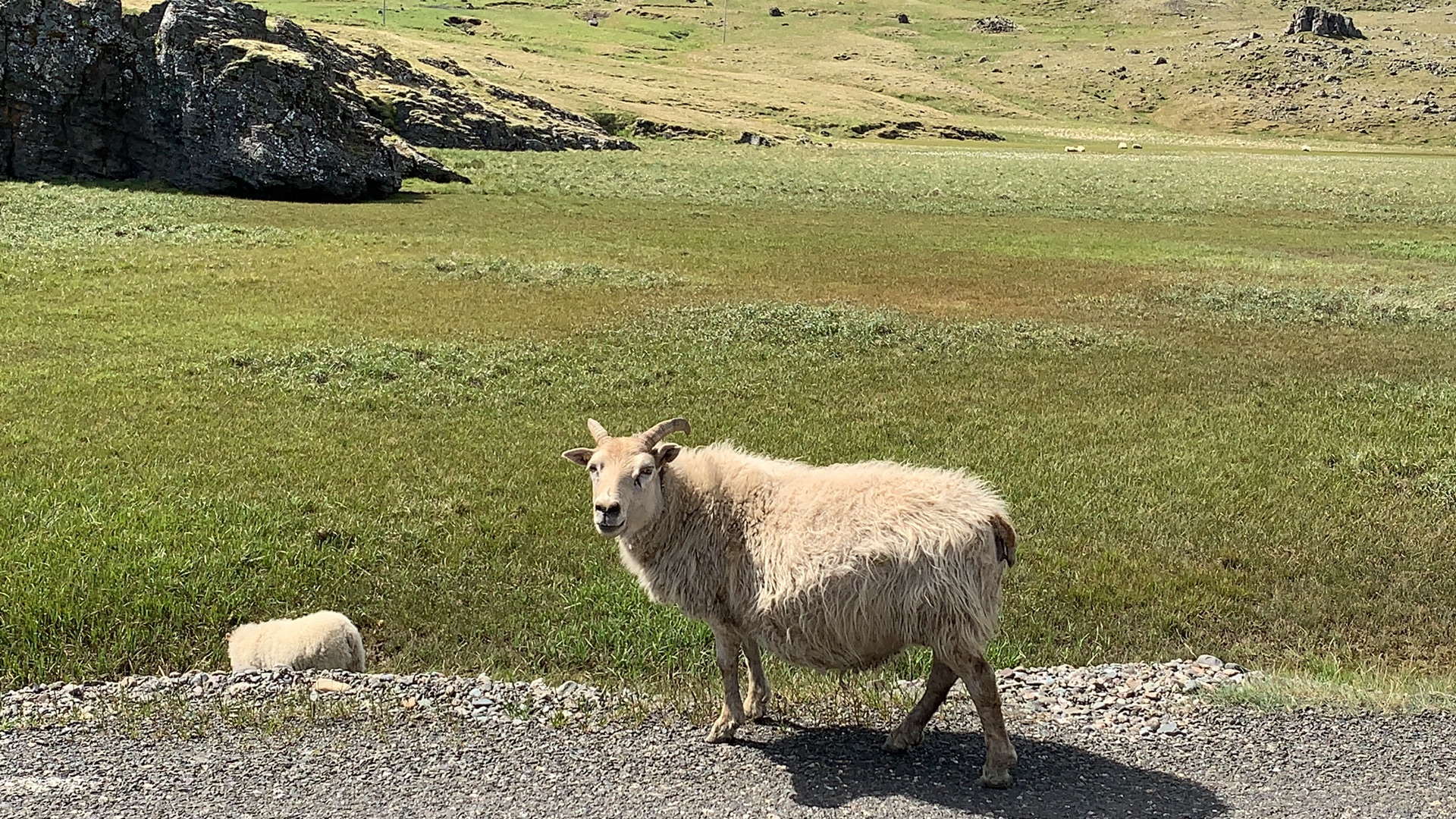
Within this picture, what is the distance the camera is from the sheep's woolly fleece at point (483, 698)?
26.2 feet

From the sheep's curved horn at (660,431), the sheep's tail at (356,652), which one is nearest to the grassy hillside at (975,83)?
the sheep's tail at (356,652)

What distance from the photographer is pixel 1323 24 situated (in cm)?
18988

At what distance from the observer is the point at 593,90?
105812mm

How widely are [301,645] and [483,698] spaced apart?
1820 millimetres

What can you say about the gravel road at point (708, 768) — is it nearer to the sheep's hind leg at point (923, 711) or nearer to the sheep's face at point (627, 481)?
the sheep's hind leg at point (923, 711)

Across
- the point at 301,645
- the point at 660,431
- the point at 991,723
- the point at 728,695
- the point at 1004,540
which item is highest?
the point at 660,431

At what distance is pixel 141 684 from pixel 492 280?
890 inches

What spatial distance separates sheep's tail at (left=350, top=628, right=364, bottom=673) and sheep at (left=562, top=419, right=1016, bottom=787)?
2.81 m

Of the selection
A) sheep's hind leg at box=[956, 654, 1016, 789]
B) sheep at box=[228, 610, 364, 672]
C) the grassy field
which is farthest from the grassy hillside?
sheep's hind leg at box=[956, 654, 1016, 789]

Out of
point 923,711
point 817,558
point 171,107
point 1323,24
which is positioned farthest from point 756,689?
point 1323,24

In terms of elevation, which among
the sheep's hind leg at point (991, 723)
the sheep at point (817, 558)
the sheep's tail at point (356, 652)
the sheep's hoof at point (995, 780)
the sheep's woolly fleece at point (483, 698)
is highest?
the sheep at point (817, 558)

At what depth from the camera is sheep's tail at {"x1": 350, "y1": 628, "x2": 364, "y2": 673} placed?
30.7 ft

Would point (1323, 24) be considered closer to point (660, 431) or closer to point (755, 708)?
point (755, 708)

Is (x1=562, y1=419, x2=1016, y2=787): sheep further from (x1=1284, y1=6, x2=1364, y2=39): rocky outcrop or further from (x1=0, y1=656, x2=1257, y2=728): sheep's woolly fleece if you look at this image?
(x1=1284, y1=6, x2=1364, y2=39): rocky outcrop
